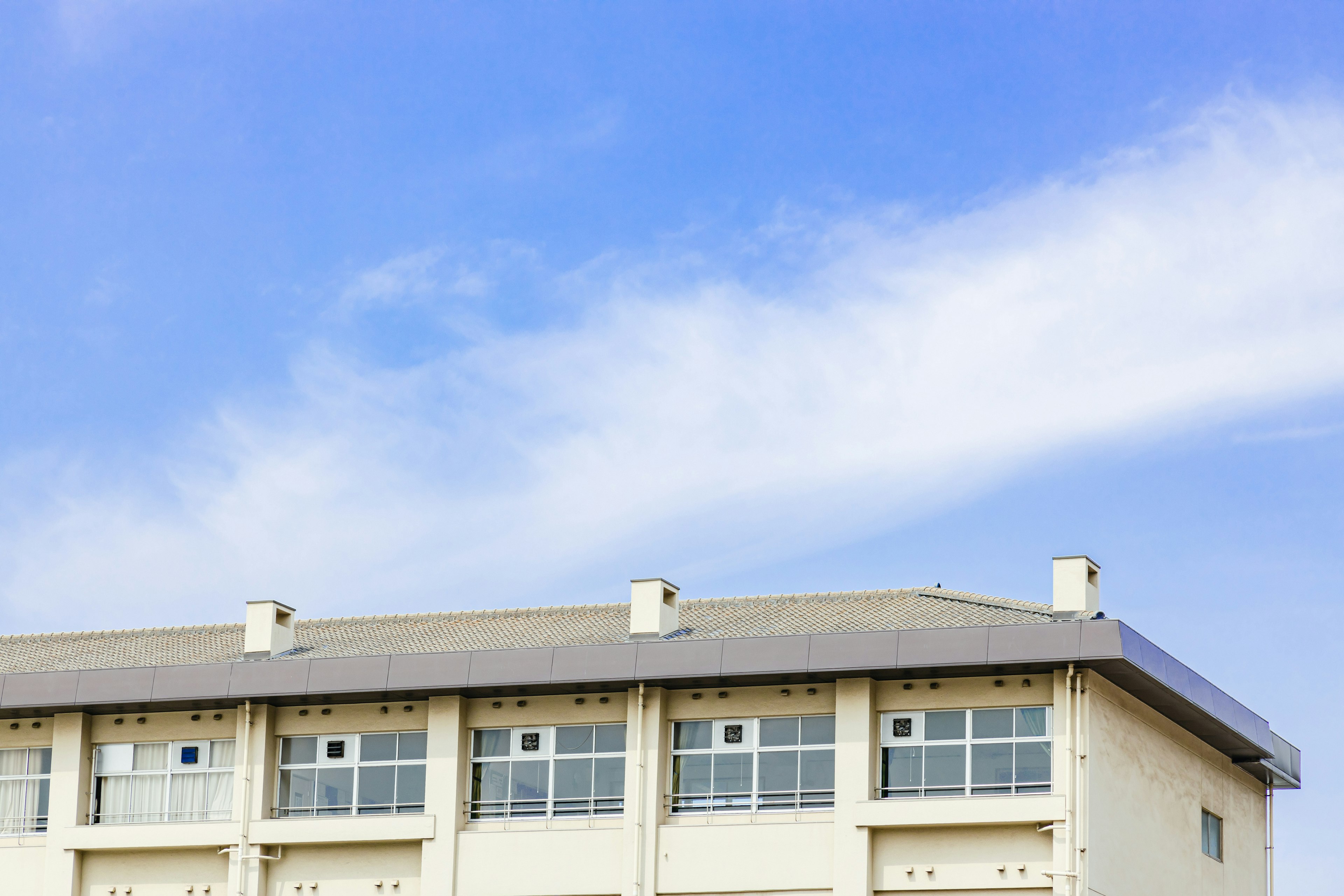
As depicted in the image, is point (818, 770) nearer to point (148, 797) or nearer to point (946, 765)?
point (946, 765)

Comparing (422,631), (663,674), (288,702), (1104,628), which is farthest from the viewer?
(422,631)

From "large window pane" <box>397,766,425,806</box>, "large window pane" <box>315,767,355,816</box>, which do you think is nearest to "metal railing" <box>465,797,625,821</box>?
"large window pane" <box>397,766,425,806</box>

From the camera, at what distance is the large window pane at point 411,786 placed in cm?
3556

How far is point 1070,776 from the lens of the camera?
31.8 meters

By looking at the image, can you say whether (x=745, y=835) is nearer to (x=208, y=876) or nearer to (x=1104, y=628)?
(x=1104, y=628)

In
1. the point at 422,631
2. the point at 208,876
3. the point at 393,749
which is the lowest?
the point at 208,876

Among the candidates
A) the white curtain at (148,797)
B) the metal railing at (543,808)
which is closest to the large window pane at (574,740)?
the metal railing at (543,808)

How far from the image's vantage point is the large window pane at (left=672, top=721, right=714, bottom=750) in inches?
1362

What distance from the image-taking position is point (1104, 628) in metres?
31.8

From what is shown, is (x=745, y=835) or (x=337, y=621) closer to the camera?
(x=745, y=835)

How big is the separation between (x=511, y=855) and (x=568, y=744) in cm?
234

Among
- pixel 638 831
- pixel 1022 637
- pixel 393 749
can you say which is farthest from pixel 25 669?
pixel 1022 637

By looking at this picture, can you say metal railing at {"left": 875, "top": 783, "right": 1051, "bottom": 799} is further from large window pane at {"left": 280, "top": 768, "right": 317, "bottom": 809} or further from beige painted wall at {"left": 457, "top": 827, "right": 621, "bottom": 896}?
large window pane at {"left": 280, "top": 768, "right": 317, "bottom": 809}

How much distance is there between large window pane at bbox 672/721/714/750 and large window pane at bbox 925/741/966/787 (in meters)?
4.12
